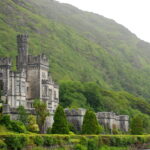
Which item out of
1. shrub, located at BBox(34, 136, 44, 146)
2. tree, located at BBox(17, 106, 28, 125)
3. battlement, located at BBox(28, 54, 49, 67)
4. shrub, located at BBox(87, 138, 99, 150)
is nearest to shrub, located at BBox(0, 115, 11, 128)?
tree, located at BBox(17, 106, 28, 125)

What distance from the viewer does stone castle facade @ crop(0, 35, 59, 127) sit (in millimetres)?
83500

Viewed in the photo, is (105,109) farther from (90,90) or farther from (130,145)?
(130,145)

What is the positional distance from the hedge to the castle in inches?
369

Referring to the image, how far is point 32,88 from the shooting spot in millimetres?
91250

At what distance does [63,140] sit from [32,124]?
12819 mm

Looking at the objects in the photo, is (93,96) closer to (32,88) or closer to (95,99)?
(95,99)

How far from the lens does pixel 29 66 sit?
304ft

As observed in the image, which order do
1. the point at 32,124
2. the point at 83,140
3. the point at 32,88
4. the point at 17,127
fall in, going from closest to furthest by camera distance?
1. the point at 17,127
2. the point at 83,140
3. the point at 32,124
4. the point at 32,88

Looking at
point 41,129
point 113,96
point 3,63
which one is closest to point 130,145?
point 41,129

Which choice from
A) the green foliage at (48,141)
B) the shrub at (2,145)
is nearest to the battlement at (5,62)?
the green foliage at (48,141)

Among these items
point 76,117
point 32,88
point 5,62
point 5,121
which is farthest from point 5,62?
point 5,121

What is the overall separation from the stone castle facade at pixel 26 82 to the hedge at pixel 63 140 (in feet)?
41.5

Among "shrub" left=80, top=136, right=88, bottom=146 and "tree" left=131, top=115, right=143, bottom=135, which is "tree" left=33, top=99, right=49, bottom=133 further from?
"tree" left=131, top=115, right=143, bottom=135

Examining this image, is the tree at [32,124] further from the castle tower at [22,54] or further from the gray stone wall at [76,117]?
the castle tower at [22,54]
